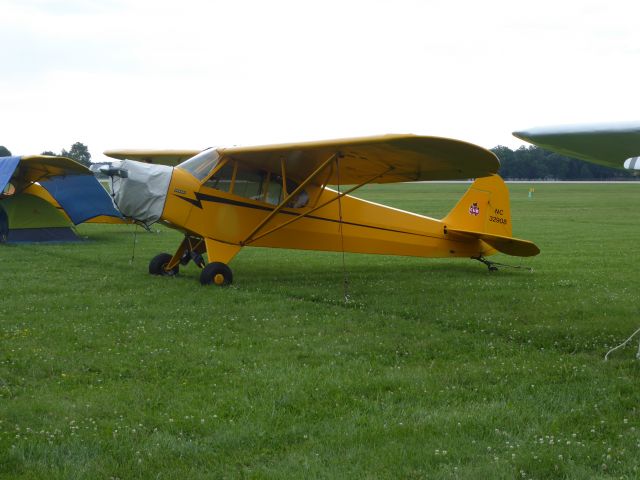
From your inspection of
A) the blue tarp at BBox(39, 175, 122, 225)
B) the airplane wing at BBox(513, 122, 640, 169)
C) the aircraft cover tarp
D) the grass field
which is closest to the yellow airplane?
the aircraft cover tarp

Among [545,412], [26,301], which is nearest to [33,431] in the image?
[545,412]

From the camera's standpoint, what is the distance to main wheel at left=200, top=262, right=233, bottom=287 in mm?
11195

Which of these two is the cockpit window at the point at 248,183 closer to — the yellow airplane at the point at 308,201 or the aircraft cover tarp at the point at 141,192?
the yellow airplane at the point at 308,201

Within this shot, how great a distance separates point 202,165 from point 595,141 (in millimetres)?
7189

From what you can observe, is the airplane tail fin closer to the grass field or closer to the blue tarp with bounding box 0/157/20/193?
the grass field

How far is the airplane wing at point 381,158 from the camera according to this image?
384 inches

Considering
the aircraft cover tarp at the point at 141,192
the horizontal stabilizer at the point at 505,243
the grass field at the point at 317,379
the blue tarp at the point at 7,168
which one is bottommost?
the grass field at the point at 317,379

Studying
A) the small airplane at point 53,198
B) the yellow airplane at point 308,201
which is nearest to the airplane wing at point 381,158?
the yellow airplane at point 308,201

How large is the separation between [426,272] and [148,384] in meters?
8.39

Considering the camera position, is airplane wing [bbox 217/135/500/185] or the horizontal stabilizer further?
the horizontal stabilizer

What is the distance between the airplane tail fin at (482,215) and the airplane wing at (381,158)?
1724 mm

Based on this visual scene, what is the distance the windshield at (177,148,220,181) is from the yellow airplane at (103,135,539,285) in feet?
0.05

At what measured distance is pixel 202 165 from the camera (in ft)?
39.1

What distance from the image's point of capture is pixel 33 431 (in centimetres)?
470
